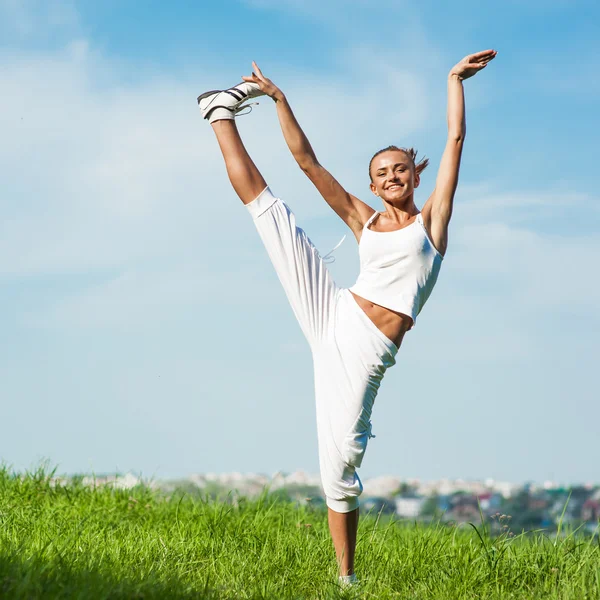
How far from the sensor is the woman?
4172 mm

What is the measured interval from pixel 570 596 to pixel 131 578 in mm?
2241

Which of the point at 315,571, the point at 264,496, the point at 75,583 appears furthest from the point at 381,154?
the point at 264,496

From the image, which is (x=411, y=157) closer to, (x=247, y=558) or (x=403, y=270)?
(x=403, y=270)

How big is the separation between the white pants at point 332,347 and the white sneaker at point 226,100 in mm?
589

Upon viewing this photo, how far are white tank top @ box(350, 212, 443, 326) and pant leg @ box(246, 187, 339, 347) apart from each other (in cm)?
23

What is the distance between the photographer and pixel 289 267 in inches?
169

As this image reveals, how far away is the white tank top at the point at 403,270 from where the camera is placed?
4242 mm

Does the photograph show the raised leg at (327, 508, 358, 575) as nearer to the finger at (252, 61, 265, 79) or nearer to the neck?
the neck

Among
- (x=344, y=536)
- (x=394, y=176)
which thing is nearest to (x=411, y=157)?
(x=394, y=176)

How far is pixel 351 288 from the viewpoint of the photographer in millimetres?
4414

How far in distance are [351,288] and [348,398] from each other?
660mm

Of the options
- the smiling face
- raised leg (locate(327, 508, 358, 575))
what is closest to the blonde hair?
the smiling face

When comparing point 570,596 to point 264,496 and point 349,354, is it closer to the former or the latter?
point 349,354

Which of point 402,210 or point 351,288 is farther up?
point 402,210
